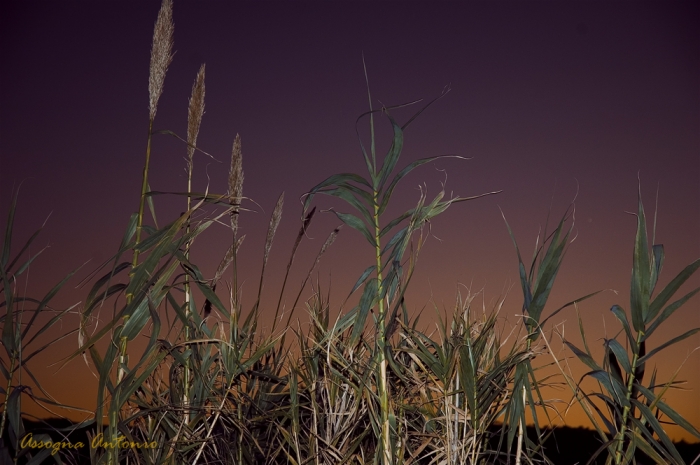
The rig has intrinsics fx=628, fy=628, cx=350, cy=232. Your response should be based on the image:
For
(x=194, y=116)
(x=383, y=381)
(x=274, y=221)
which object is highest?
(x=194, y=116)

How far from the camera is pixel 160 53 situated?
173cm

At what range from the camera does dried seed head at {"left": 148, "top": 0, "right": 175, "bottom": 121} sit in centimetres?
168

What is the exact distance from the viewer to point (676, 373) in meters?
1.51

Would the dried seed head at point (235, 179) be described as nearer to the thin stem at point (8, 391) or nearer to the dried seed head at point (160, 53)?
the dried seed head at point (160, 53)

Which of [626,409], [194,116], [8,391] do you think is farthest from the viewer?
[194,116]

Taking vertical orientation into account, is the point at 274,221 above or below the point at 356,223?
above

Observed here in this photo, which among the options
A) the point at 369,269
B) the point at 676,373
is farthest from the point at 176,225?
the point at 676,373

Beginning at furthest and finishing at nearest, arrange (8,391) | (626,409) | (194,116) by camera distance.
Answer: (194,116)
(8,391)
(626,409)

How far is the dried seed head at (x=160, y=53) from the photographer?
1.68 meters

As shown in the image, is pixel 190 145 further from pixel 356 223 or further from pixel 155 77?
pixel 356 223

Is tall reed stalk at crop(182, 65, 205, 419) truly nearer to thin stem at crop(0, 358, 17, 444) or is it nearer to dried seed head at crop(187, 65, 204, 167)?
dried seed head at crop(187, 65, 204, 167)

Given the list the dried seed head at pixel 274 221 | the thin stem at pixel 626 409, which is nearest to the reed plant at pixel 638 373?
the thin stem at pixel 626 409

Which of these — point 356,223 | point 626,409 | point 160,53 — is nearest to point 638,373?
point 626,409

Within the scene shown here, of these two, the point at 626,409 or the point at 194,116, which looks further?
the point at 194,116
